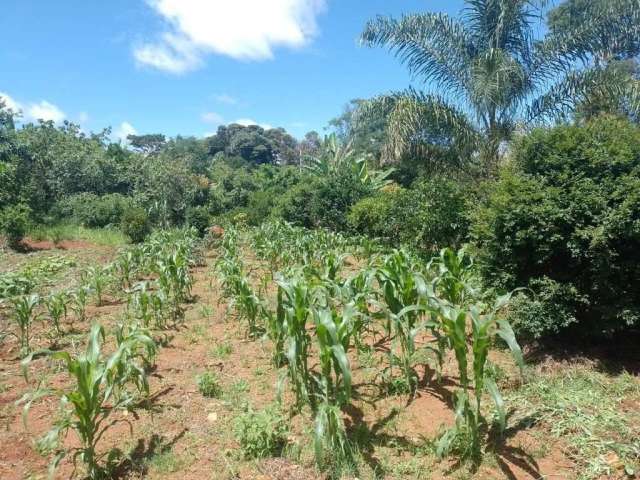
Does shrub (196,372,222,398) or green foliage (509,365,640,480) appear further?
shrub (196,372,222,398)

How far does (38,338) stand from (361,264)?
20.3 ft

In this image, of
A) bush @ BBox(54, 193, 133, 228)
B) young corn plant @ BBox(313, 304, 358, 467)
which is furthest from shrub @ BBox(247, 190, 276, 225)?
young corn plant @ BBox(313, 304, 358, 467)

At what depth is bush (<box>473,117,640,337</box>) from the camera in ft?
13.2

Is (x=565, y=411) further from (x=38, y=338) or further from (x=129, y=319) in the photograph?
(x=38, y=338)

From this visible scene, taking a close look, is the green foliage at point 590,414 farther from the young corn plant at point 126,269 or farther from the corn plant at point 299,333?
the young corn plant at point 126,269

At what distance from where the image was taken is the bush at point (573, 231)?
4035mm

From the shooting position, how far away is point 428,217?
884 cm

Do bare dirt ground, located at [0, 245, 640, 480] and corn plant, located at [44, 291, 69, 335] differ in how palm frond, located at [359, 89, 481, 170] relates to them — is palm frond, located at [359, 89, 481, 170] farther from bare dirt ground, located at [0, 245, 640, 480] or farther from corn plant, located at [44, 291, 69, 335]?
corn plant, located at [44, 291, 69, 335]

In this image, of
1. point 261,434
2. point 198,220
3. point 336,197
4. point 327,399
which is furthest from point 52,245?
point 327,399

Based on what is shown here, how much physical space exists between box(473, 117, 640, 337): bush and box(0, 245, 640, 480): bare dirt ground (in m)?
0.83

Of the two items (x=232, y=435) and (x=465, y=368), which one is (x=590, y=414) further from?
(x=232, y=435)

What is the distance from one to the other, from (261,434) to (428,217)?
6583mm

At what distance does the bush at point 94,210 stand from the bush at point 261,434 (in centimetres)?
1620

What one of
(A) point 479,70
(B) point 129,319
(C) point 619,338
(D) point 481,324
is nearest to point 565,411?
(D) point 481,324
